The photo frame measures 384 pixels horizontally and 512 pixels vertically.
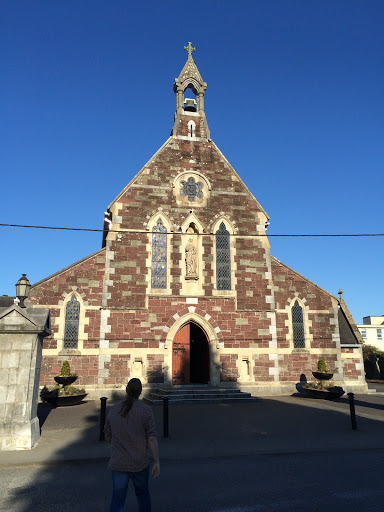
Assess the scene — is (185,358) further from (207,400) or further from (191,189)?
(191,189)

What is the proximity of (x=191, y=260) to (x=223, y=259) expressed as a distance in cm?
171

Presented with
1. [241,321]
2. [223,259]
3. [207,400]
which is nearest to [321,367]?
[241,321]

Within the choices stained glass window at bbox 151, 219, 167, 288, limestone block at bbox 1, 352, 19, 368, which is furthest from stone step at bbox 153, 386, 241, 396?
limestone block at bbox 1, 352, 19, 368

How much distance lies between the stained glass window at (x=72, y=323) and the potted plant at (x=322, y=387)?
10.7 m

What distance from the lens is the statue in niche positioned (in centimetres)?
1847

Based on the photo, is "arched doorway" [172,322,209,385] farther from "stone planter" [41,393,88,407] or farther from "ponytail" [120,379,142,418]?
"ponytail" [120,379,142,418]

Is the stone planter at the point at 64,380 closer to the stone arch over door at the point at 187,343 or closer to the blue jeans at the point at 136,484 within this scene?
the stone arch over door at the point at 187,343

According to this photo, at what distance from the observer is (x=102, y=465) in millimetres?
7281

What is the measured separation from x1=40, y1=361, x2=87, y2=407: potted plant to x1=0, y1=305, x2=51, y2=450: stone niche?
6.04 m

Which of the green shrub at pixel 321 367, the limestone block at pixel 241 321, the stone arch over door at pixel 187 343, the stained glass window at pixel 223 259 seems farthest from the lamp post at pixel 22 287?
the green shrub at pixel 321 367

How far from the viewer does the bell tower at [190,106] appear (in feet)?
69.9

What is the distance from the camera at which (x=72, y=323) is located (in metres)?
17.2

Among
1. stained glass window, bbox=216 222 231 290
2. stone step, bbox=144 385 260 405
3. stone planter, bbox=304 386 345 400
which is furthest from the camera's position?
stained glass window, bbox=216 222 231 290

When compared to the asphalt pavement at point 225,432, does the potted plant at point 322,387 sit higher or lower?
higher
